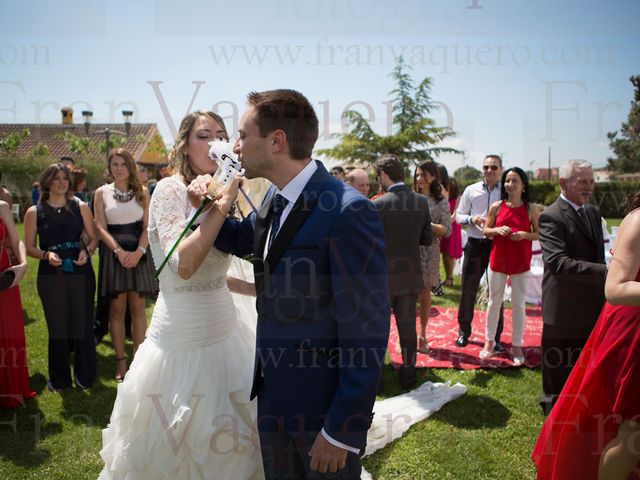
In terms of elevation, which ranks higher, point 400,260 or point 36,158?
point 36,158

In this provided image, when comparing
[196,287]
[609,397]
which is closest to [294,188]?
[196,287]

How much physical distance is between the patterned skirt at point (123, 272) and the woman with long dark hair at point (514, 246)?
3602mm

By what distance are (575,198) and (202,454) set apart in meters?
3.12

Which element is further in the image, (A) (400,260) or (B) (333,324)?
(A) (400,260)

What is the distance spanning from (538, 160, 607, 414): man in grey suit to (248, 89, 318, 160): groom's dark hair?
249 cm

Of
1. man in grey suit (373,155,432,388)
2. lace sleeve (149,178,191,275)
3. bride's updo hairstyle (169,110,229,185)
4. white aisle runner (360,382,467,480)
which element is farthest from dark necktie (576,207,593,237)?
lace sleeve (149,178,191,275)

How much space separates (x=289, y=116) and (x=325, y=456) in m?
1.29

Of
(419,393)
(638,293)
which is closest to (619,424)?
(638,293)

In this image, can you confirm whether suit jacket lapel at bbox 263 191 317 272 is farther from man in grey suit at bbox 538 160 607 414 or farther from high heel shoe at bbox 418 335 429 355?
high heel shoe at bbox 418 335 429 355

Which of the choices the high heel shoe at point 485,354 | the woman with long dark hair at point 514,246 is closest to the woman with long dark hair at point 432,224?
the high heel shoe at point 485,354

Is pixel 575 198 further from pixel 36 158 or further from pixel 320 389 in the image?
pixel 36 158

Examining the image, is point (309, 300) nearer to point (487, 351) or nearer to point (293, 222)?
point (293, 222)

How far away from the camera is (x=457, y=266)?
33.9ft

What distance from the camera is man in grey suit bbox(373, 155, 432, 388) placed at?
4.68 m
